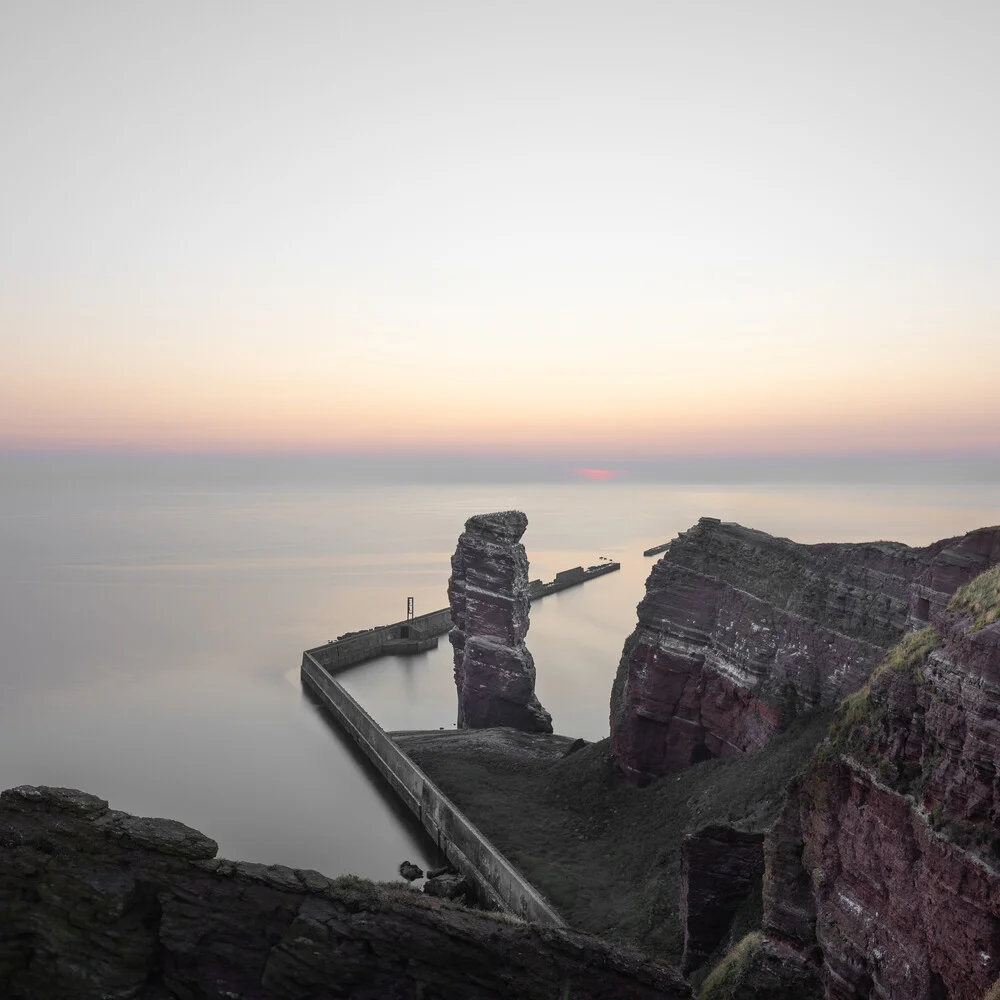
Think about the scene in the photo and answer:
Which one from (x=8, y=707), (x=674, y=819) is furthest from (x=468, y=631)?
(x=8, y=707)

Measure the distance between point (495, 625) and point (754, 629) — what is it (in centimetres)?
1829

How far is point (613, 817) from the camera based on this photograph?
83.5ft

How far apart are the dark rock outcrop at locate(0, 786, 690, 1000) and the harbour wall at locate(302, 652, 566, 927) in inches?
390

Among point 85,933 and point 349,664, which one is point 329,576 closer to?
point 349,664

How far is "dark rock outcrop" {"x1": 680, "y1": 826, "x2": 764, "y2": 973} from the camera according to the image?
1702cm

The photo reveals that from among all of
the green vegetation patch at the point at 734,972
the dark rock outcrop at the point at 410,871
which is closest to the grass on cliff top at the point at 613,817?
the green vegetation patch at the point at 734,972

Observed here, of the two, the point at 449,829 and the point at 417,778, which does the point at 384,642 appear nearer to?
the point at 417,778

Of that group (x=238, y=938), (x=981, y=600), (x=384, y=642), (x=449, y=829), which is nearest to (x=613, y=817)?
(x=449, y=829)

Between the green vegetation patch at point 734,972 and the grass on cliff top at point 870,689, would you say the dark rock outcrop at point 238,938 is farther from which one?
the grass on cliff top at point 870,689

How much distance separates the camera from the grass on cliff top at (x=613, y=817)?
767 inches

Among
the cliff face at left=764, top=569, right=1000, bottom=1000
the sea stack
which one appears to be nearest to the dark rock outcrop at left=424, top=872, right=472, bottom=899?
the sea stack

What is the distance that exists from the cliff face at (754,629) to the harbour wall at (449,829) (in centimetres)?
597

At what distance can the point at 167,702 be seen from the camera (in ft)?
173

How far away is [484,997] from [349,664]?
2258 inches
